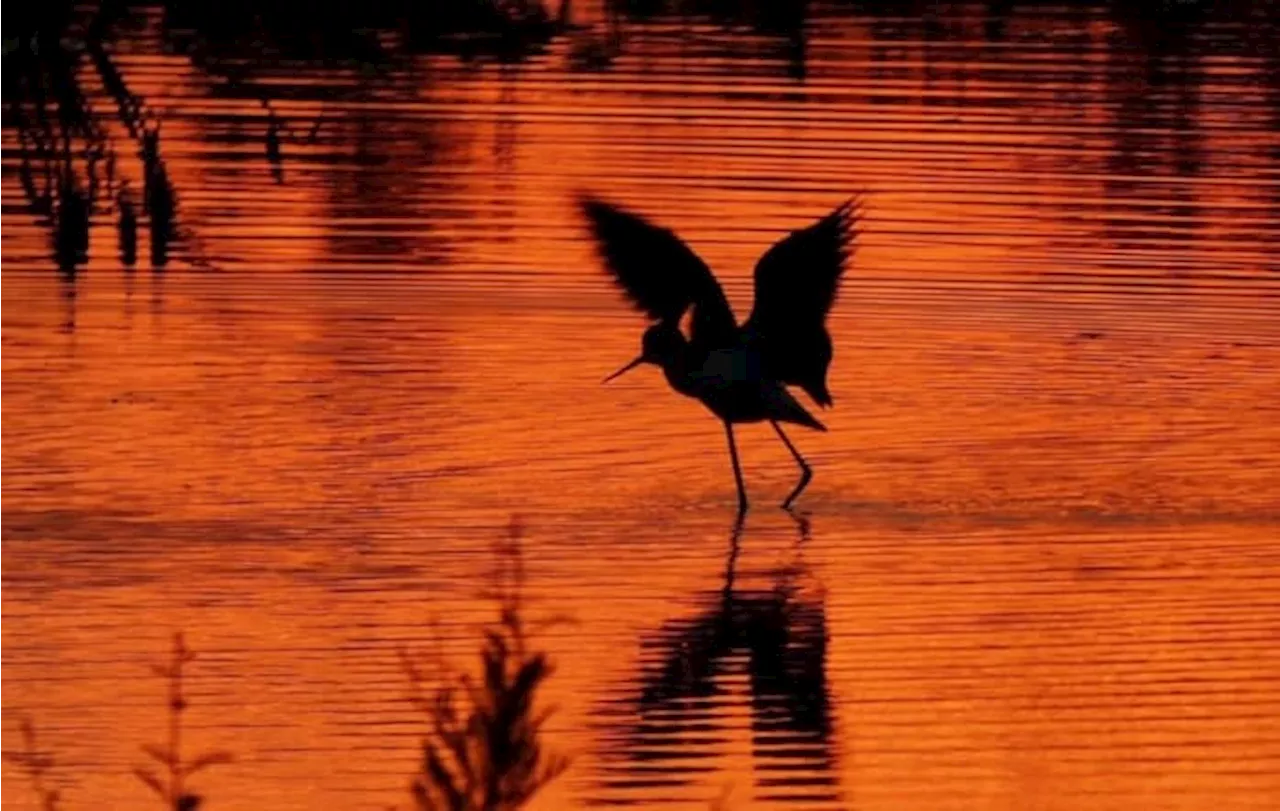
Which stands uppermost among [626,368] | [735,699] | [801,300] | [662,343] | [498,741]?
[498,741]

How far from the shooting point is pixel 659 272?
41.1ft

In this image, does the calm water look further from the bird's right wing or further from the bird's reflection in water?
the bird's right wing

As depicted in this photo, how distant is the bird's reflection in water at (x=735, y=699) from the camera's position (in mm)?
8547

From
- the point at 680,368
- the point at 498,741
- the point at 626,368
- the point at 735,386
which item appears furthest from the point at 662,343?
the point at 498,741

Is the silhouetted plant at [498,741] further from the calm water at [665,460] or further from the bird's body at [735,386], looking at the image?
the bird's body at [735,386]

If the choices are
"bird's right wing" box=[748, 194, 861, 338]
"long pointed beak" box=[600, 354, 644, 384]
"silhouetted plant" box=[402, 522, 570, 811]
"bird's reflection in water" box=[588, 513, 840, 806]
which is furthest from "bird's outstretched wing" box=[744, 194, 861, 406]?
"silhouetted plant" box=[402, 522, 570, 811]

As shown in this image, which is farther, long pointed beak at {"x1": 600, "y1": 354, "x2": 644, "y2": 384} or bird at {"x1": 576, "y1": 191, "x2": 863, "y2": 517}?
long pointed beak at {"x1": 600, "y1": 354, "x2": 644, "y2": 384}

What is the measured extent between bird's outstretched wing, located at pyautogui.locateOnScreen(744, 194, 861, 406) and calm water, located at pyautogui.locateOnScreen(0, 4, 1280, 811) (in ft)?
1.07

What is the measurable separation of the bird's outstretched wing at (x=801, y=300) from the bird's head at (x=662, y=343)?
0.23 meters

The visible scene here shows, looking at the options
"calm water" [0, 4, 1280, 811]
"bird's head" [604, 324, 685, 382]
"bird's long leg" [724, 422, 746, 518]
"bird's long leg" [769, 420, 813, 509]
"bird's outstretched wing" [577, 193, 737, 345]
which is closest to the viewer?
"calm water" [0, 4, 1280, 811]

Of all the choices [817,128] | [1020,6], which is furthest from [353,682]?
[1020,6]

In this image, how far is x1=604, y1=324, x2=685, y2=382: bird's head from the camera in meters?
12.6

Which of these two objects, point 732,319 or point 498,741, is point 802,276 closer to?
point 732,319

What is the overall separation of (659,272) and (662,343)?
0.23 m
